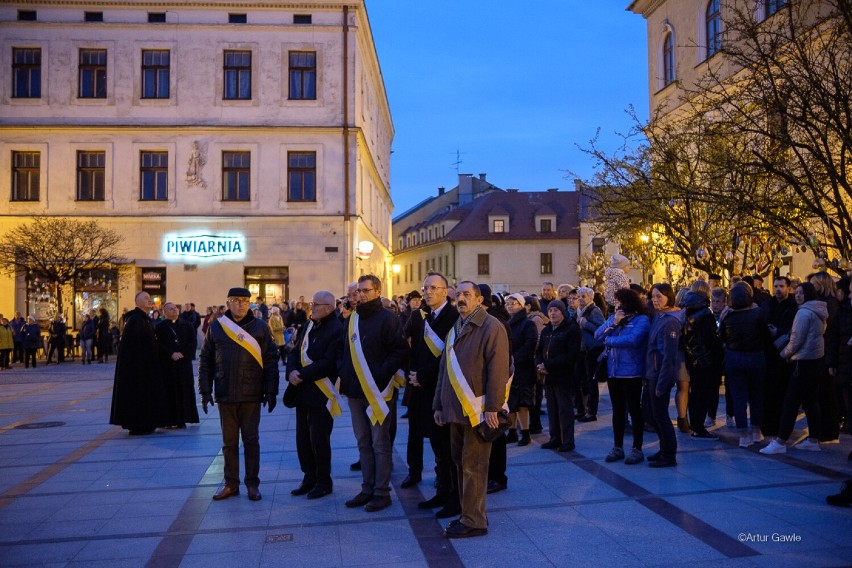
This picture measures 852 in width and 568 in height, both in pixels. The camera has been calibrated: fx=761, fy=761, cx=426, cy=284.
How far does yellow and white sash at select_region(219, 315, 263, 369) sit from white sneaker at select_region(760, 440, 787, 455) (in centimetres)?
591

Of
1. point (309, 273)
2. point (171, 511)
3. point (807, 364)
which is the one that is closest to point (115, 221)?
point (309, 273)

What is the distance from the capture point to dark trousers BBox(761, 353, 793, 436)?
31.3 feet

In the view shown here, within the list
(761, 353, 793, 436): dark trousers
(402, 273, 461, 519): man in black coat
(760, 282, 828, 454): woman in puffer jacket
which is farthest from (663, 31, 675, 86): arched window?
(402, 273, 461, 519): man in black coat

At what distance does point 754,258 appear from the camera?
1825cm

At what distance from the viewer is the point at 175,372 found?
39.1 ft

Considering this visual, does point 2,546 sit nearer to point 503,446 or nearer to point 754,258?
point 503,446

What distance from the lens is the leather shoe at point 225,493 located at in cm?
746

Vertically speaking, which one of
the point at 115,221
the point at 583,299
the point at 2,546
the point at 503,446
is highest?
the point at 115,221

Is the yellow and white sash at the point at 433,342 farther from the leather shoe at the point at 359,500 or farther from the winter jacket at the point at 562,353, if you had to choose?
the winter jacket at the point at 562,353

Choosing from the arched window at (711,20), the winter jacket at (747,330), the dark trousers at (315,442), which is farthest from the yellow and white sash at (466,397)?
the arched window at (711,20)

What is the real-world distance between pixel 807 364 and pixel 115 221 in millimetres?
26874

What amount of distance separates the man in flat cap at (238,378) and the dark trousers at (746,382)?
568 cm

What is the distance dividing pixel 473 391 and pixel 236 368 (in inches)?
101

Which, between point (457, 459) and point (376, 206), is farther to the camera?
point (376, 206)
